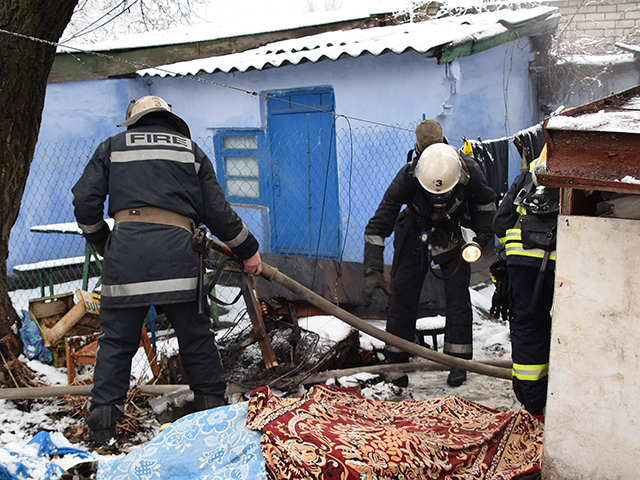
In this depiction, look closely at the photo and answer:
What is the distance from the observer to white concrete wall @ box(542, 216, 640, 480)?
1977 mm

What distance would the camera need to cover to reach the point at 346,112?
22.0 feet

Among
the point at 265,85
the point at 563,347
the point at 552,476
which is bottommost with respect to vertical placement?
the point at 552,476

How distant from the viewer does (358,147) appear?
262 inches

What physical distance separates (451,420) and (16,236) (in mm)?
7328

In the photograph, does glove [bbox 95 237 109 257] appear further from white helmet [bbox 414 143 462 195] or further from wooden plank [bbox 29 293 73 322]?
white helmet [bbox 414 143 462 195]

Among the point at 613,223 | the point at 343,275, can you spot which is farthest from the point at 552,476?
the point at 343,275

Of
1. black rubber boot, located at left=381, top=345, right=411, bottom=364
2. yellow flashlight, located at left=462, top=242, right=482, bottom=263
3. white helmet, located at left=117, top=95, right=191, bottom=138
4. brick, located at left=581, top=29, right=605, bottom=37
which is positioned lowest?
black rubber boot, located at left=381, top=345, right=411, bottom=364

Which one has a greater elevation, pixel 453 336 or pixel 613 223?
pixel 613 223

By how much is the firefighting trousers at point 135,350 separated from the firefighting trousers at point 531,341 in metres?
1.85

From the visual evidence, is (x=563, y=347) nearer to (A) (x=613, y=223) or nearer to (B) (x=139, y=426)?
(A) (x=613, y=223)

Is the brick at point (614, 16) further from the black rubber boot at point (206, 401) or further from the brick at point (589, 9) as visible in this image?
the black rubber boot at point (206, 401)

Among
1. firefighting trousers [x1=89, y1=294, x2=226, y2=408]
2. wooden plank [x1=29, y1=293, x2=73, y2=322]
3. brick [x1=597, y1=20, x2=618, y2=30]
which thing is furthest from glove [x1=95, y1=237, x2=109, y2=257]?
brick [x1=597, y1=20, x2=618, y2=30]

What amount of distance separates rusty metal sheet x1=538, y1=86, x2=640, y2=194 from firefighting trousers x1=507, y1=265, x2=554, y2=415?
1.31 meters

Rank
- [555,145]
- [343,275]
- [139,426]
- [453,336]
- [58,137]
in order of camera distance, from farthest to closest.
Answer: [58,137], [343,275], [453,336], [139,426], [555,145]
